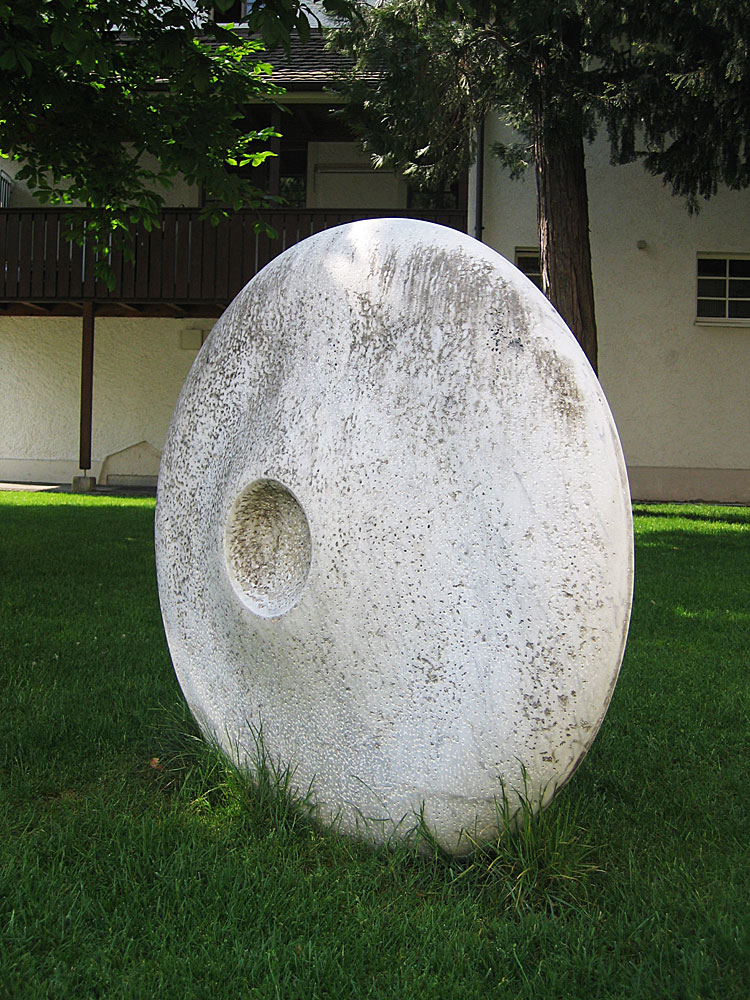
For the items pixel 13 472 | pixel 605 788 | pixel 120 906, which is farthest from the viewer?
pixel 13 472

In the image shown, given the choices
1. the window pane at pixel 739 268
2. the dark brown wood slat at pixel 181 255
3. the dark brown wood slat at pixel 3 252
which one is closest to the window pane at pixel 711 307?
the window pane at pixel 739 268

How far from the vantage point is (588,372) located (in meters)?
2.29

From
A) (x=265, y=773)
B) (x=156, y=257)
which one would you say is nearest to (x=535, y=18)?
(x=156, y=257)

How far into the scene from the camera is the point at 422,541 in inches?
87.7

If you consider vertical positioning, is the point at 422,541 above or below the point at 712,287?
below

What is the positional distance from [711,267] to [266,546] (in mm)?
13819

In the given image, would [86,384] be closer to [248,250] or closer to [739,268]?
[248,250]

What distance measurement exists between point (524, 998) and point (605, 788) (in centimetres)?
114

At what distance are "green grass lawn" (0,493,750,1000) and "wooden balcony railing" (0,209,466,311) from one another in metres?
11.0

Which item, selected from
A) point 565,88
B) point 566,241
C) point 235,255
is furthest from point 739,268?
point 235,255

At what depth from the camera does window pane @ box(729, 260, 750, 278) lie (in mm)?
14625

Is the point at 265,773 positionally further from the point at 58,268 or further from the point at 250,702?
the point at 58,268

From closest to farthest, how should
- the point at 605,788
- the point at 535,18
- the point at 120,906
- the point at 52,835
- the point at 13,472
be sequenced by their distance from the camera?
1. the point at 120,906
2. the point at 52,835
3. the point at 605,788
4. the point at 535,18
5. the point at 13,472

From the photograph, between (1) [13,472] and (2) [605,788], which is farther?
(1) [13,472]
